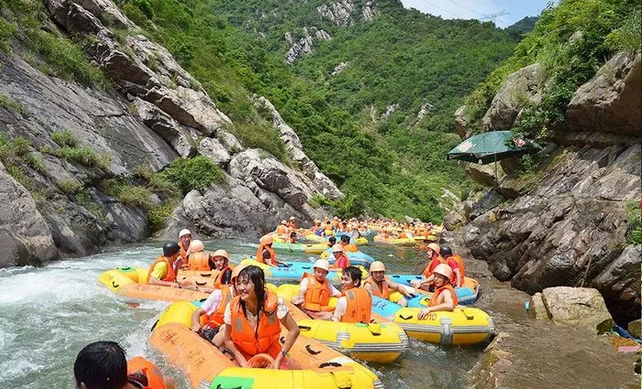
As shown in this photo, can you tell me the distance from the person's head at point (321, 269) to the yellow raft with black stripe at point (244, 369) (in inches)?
56.3

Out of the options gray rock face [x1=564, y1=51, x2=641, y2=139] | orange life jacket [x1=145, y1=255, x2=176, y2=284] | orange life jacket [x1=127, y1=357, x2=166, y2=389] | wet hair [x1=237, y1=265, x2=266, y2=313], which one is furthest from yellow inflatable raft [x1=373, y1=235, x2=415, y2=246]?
orange life jacket [x1=127, y1=357, x2=166, y2=389]

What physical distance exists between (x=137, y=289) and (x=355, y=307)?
3993 mm

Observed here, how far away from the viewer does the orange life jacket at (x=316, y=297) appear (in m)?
7.25

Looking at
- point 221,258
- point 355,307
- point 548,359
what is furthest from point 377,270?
point 548,359

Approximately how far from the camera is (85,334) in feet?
21.8

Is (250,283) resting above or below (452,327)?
above

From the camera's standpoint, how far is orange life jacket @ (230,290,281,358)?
4.49 meters

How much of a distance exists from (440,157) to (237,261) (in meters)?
52.8

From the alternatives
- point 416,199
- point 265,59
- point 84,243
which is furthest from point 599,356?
point 265,59

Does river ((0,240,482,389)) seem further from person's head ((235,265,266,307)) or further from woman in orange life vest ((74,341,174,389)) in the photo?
woman in orange life vest ((74,341,174,389))

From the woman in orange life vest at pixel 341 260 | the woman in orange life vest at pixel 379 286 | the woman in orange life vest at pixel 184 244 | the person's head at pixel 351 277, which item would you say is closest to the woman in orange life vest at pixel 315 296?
the person's head at pixel 351 277

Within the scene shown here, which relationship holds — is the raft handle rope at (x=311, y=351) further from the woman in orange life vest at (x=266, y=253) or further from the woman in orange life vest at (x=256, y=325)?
the woman in orange life vest at (x=266, y=253)

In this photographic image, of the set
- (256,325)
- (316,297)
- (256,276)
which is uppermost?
(256,276)

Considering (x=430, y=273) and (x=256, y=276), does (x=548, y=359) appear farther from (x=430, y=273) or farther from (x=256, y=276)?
(x=430, y=273)
